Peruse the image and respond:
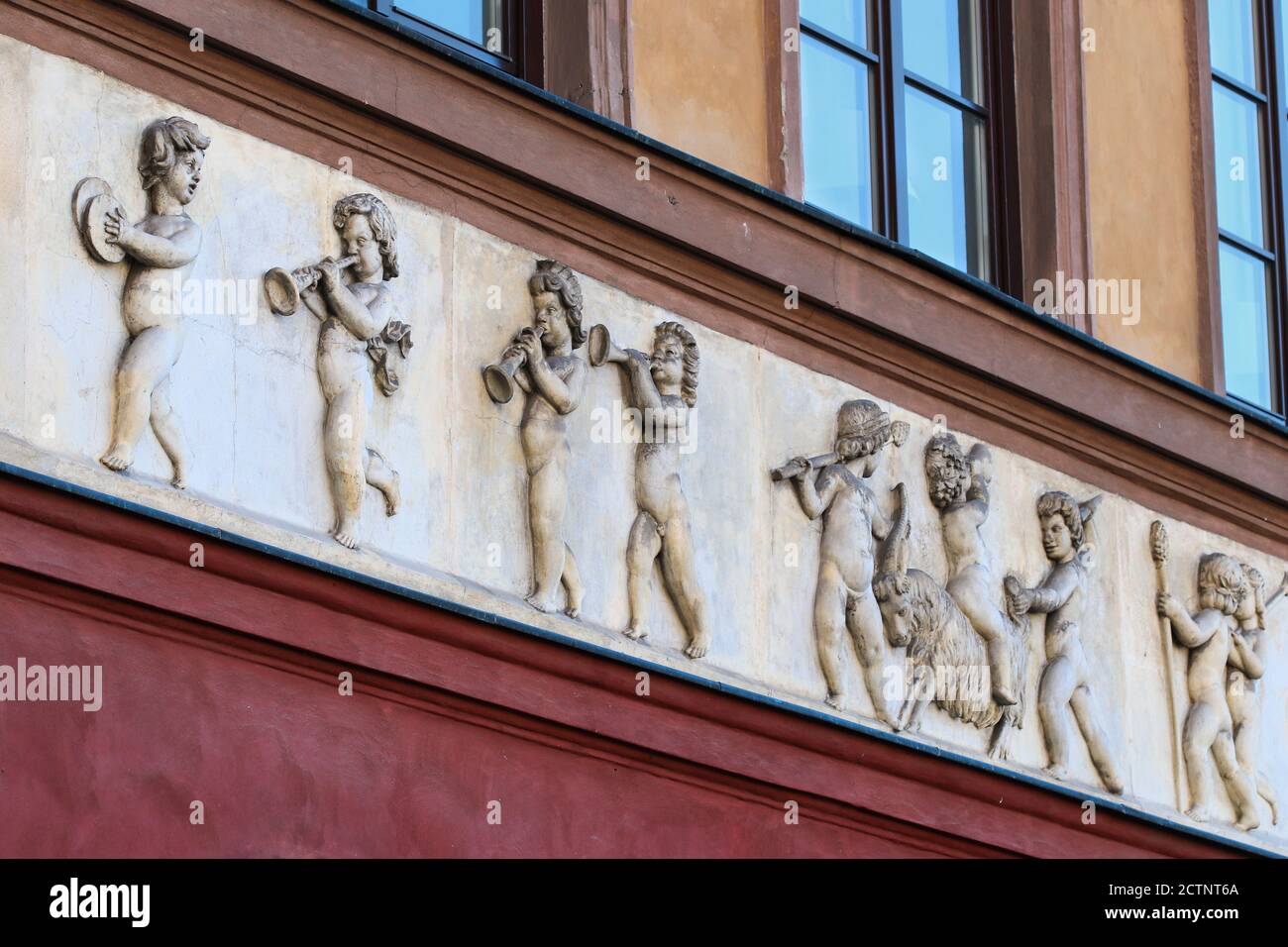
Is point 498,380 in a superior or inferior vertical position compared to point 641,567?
superior

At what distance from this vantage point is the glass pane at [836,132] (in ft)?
41.4

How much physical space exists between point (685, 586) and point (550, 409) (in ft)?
2.39

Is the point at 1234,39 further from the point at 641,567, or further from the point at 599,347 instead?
the point at 641,567

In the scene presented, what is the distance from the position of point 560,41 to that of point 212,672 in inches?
115

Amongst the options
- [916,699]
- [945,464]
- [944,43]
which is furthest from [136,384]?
[944,43]

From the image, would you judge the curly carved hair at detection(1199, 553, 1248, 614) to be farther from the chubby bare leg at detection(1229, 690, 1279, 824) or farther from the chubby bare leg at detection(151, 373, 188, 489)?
the chubby bare leg at detection(151, 373, 188, 489)

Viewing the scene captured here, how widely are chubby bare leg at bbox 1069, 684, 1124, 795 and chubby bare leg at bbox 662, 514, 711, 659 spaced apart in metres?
1.84

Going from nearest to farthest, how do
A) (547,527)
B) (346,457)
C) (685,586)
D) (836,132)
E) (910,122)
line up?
(346,457) → (547,527) → (685,586) → (836,132) → (910,122)

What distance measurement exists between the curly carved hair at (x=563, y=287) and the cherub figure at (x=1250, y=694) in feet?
11.0

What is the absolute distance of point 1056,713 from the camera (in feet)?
40.5

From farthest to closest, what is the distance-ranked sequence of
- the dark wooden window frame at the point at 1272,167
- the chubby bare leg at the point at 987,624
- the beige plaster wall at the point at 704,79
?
the dark wooden window frame at the point at 1272,167
the chubby bare leg at the point at 987,624
the beige plaster wall at the point at 704,79

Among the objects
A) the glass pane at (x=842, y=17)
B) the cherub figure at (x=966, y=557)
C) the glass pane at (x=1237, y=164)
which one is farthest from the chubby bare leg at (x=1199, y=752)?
the glass pane at (x=842, y=17)

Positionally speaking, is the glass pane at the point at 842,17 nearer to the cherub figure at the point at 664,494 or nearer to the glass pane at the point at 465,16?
the glass pane at the point at 465,16

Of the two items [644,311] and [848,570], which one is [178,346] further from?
[848,570]
